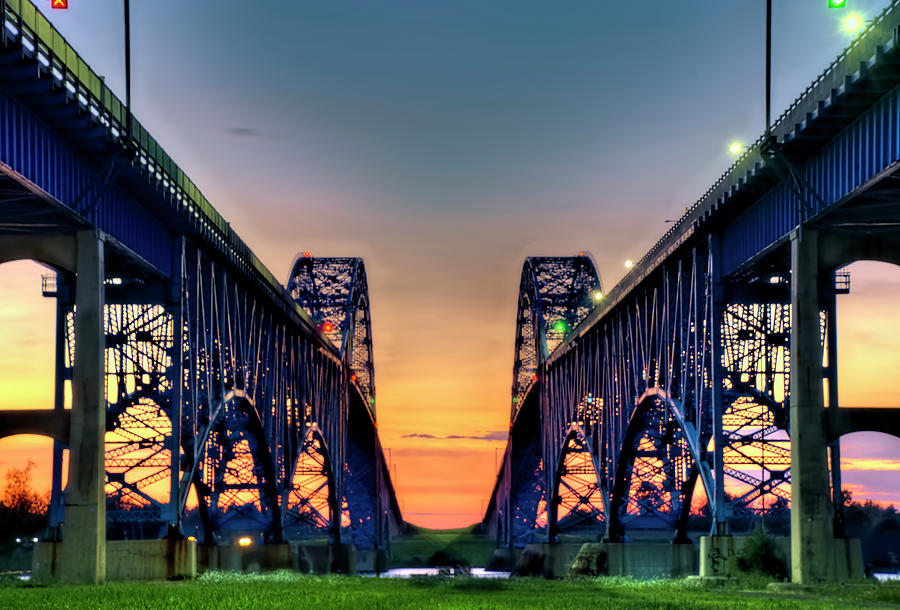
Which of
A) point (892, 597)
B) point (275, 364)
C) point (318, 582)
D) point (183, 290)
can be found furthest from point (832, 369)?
point (275, 364)

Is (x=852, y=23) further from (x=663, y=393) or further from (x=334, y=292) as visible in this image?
(x=334, y=292)

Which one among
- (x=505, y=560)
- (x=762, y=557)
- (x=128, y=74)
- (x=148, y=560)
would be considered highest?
(x=128, y=74)

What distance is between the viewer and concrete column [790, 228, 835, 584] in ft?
153

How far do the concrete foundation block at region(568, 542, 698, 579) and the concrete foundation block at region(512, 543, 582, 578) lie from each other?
23.1 m

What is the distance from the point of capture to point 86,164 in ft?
161

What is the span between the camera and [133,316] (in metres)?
66.1

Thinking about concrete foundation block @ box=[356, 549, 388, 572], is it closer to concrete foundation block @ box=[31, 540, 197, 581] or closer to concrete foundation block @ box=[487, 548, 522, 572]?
concrete foundation block @ box=[487, 548, 522, 572]

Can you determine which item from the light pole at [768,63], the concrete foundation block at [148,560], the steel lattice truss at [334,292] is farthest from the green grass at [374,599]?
the steel lattice truss at [334,292]

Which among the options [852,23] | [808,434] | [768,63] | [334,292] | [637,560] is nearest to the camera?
[852,23]

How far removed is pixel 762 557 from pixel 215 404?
1222 inches

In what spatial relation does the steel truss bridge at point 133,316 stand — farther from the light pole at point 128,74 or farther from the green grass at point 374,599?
the green grass at point 374,599

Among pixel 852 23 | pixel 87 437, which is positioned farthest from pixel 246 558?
pixel 852 23

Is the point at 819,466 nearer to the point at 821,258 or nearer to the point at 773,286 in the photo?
the point at 821,258

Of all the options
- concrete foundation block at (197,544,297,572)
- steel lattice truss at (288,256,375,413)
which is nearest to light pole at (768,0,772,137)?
concrete foundation block at (197,544,297,572)
